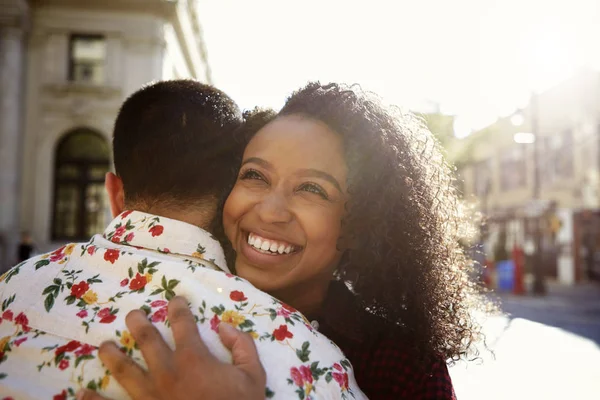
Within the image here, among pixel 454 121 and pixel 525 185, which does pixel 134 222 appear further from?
pixel 525 185

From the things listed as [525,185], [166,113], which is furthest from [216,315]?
[525,185]

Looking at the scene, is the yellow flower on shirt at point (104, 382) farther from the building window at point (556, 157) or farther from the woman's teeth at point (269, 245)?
the building window at point (556, 157)

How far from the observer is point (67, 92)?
21.1 meters

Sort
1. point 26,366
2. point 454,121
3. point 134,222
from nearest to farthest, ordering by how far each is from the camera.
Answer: point 26,366 < point 134,222 < point 454,121

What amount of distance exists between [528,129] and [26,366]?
4024 cm

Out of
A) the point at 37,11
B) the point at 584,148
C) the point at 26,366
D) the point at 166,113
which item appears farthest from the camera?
the point at 584,148

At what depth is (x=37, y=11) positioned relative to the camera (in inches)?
832

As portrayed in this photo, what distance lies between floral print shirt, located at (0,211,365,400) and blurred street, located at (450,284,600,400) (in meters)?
1.57

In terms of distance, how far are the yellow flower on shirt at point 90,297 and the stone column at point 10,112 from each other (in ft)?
65.0

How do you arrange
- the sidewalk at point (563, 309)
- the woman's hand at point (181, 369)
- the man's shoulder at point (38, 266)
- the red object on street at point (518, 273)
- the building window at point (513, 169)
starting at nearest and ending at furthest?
the woman's hand at point (181, 369), the man's shoulder at point (38, 266), the sidewalk at point (563, 309), the red object on street at point (518, 273), the building window at point (513, 169)

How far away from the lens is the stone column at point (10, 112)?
64.5 ft

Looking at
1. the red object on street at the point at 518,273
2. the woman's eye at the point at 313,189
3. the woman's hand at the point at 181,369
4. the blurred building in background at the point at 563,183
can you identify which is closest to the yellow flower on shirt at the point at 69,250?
the woman's hand at the point at 181,369

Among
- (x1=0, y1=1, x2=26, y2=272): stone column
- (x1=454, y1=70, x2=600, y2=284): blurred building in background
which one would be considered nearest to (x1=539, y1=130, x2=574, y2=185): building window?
(x1=454, y1=70, x2=600, y2=284): blurred building in background

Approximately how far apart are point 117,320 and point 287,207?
3.38ft
